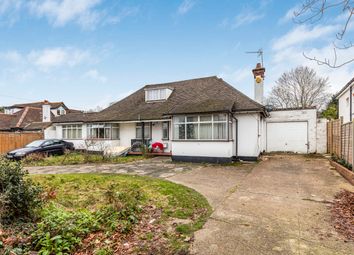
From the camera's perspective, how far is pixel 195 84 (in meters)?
19.1

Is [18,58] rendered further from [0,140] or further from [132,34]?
[132,34]

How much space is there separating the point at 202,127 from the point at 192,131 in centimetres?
66

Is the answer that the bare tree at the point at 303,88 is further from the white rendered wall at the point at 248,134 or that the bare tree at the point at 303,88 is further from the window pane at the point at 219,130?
the window pane at the point at 219,130

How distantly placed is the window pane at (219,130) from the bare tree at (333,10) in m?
9.33

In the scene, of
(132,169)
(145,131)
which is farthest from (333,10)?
(145,131)

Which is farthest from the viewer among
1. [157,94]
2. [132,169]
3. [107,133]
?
[157,94]

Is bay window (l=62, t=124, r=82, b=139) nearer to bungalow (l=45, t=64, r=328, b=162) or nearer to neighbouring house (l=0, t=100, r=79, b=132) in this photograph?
bungalow (l=45, t=64, r=328, b=162)

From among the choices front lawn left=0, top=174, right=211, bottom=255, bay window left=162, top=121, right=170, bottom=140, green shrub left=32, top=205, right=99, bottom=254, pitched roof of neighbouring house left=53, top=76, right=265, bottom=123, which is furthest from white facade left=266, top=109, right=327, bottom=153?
green shrub left=32, top=205, right=99, bottom=254

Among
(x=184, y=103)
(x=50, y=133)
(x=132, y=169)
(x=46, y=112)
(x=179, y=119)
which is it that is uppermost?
(x=46, y=112)

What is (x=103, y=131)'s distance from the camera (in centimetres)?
1909

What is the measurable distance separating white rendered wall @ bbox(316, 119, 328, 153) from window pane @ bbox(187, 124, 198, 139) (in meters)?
9.29

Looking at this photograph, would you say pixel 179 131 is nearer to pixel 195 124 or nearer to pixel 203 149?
pixel 195 124

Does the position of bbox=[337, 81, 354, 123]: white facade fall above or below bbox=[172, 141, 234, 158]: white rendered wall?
above

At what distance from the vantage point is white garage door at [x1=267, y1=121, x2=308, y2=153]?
648 inches
